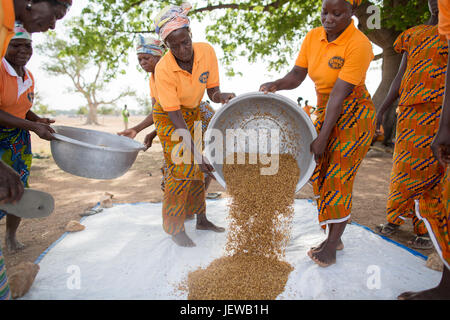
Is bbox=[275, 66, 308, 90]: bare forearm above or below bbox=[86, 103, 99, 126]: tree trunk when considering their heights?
above

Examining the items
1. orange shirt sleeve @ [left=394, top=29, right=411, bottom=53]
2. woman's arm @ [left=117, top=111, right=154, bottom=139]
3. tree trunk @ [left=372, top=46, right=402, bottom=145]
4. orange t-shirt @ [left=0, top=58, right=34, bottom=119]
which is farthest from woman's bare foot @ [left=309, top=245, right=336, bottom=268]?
tree trunk @ [left=372, top=46, right=402, bottom=145]

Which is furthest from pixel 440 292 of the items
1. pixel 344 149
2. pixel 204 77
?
pixel 204 77

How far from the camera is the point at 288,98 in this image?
2.06 meters

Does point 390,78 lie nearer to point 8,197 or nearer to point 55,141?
point 55,141

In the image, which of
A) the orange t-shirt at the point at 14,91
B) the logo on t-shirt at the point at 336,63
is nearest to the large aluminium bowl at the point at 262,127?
the logo on t-shirt at the point at 336,63

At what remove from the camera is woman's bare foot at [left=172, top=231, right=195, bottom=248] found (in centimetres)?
256

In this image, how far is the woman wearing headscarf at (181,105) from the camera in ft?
6.94

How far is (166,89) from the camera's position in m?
2.15

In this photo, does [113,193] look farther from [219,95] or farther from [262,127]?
[262,127]

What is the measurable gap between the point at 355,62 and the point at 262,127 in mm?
871

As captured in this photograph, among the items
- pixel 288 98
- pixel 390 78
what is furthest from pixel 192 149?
pixel 390 78

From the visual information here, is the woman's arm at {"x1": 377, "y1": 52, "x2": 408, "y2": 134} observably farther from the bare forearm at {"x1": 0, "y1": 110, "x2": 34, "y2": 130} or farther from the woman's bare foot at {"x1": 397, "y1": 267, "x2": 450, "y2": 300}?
the bare forearm at {"x1": 0, "y1": 110, "x2": 34, "y2": 130}

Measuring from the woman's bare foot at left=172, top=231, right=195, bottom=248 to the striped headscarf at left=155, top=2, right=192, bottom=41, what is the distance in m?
1.65
